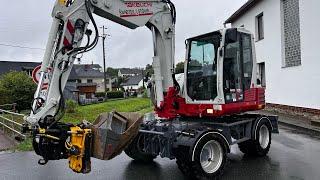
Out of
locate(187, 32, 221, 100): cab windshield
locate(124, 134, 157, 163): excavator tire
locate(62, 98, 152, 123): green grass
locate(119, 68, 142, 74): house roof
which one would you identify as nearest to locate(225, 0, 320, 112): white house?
locate(187, 32, 221, 100): cab windshield

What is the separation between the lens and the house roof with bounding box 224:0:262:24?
2258 cm

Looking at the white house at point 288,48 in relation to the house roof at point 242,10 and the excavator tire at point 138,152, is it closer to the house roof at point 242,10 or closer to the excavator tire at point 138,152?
the house roof at point 242,10

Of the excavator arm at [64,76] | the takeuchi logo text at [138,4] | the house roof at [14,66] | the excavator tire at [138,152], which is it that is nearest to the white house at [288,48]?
the excavator tire at [138,152]

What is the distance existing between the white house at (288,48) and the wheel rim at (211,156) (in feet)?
30.1

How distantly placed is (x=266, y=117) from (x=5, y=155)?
7.09m

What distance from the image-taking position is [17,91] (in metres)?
29.5

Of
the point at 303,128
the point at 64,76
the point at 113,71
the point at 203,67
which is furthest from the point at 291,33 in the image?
the point at 113,71

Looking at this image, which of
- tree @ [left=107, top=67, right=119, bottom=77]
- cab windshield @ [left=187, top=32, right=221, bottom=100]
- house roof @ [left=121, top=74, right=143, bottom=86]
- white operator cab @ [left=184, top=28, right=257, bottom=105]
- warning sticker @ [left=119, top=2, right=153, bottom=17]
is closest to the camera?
warning sticker @ [left=119, top=2, right=153, bottom=17]

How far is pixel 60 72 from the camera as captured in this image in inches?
263

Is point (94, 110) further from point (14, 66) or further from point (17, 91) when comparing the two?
point (14, 66)

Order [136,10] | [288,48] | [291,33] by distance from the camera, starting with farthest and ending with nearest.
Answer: [288,48] < [291,33] < [136,10]

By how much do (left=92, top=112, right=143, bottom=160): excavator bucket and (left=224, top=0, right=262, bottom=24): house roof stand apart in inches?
663

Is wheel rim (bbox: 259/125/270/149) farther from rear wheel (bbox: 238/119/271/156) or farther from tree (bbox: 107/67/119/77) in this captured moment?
tree (bbox: 107/67/119/77)

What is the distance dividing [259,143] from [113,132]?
13.1 feet
